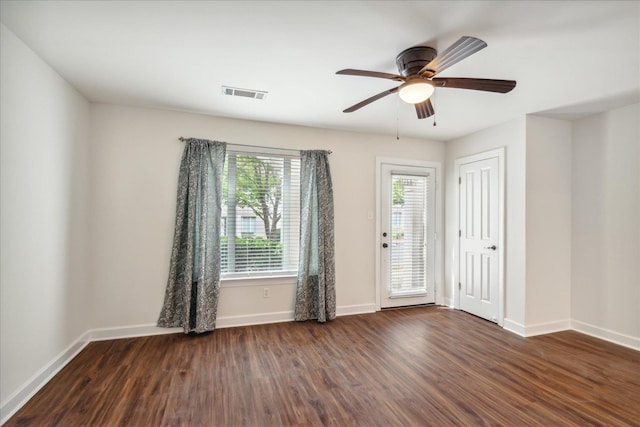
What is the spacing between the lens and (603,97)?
2926 mm

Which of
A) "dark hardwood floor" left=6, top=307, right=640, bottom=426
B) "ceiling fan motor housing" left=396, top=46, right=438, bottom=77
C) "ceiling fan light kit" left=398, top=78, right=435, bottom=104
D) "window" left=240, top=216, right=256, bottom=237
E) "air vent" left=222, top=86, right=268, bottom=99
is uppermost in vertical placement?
"air vent" left=222, top=86, right=268, bottom=99

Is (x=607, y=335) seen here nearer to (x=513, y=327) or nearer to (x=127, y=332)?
(x=513, y=327)

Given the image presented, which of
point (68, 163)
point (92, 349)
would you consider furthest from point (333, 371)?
point (68, 163)

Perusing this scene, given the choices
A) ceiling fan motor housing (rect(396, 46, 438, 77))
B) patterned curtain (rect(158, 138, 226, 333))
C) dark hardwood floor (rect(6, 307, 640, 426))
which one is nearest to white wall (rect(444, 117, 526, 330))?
dark hardwood floor (rect(6, 307, 640, 426))

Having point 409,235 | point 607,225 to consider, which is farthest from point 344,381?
point 607,225

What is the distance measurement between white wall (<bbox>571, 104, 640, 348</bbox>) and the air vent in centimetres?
385

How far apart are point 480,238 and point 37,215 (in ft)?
15.7

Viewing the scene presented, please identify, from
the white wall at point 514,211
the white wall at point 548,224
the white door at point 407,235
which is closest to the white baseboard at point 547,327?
the white wall at point 548,224

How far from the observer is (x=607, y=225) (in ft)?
11.0

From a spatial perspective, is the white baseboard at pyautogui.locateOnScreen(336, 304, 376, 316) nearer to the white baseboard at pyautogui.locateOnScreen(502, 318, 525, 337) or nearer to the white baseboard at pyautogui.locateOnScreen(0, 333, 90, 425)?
the white baseboard at pyautogui.locateOnScreen(502, 318, 525, 337)

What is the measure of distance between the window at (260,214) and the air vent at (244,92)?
90 cm

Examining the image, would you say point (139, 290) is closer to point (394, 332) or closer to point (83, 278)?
point (83, 278)

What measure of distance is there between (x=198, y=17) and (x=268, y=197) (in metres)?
2.28

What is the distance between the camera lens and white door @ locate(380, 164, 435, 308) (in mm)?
4395
